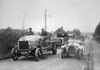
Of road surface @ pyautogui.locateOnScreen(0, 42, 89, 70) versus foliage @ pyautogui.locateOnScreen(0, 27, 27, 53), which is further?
foliage @ pyautogui.locateOnScreen(0, 27, 27, 53)

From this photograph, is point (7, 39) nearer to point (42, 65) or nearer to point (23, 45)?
point (23, 45)

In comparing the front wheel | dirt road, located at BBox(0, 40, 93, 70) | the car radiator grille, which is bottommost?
dirt road, located at BBox(0, 40, 93, 70)

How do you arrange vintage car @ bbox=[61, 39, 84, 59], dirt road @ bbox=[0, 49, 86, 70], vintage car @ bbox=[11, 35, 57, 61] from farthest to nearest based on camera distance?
vintage car @ bbox=[61, 39, 84, 59], vintage car @ bbox=[11, 35, 57, 61], dirt road @ bbox=[0, 49, 86, 70]

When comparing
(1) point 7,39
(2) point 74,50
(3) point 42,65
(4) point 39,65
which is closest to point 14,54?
(1) point 7,39

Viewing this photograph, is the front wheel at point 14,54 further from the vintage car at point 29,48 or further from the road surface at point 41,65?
the road surface at point 41,65

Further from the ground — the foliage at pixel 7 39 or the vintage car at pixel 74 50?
the foliage at pixel 7 39

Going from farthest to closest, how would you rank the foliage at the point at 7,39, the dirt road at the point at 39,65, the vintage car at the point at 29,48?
the foliage at the point at 7,39, the vintage car at the point at 29,48, the dirt road at the point at 39,65

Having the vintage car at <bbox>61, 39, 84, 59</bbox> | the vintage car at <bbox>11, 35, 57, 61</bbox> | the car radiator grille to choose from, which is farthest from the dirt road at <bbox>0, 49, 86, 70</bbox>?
the vintage car at <bbox>61, 39, 84, 59</bbox>

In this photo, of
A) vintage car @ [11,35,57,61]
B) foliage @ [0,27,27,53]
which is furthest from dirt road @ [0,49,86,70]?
foliage @ [0,27,27,53]

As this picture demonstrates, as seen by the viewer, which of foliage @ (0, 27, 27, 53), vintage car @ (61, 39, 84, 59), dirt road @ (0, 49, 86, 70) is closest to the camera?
dirt road @ (0, 49, 86, 70)

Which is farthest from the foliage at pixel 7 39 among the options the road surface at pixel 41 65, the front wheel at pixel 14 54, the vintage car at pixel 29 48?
the road surface at pixel 41 65

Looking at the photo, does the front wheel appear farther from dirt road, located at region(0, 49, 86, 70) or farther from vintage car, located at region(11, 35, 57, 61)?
dirt road, located at region(0, 49, 86, 70)

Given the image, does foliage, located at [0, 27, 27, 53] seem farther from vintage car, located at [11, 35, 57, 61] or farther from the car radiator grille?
the car radiator grille

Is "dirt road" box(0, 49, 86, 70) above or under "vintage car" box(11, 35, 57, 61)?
under
